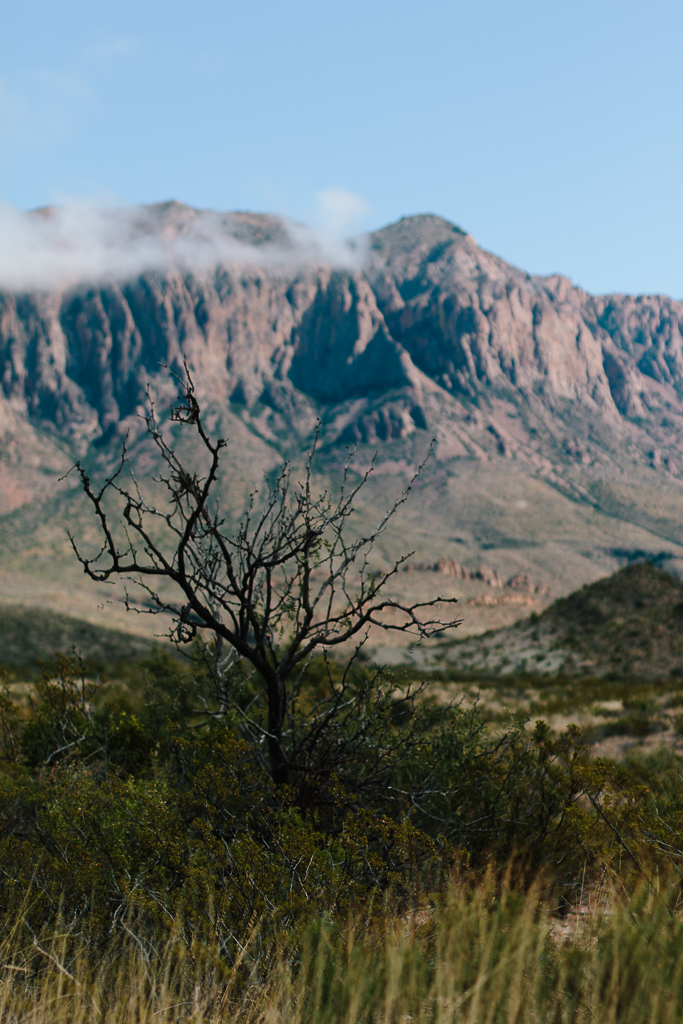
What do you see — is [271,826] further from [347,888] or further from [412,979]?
[412,979]

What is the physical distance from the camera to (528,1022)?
7.59 feet

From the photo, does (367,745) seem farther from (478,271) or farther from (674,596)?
(478,271)

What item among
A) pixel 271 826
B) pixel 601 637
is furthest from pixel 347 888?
pixel 601 637

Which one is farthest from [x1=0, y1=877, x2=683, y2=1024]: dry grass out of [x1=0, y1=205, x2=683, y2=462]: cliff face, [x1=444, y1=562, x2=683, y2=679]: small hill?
[x1=0, y1=205, x2=683, y2=462]: cliff face

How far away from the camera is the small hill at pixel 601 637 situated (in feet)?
85.8

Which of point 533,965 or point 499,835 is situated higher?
point 533,965

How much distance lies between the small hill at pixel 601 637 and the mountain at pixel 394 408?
38530mm

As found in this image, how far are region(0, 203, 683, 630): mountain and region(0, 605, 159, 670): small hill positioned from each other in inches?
1377

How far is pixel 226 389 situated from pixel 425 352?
5365 centimetres

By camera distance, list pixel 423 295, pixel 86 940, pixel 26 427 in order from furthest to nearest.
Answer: pixel 423 295 → pixel 26 427 → pixel 86 940

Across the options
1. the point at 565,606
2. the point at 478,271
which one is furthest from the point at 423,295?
the point at 565,606

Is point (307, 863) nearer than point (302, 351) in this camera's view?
Yes

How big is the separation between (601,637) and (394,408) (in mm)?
126508

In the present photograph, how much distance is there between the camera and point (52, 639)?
124 feet
